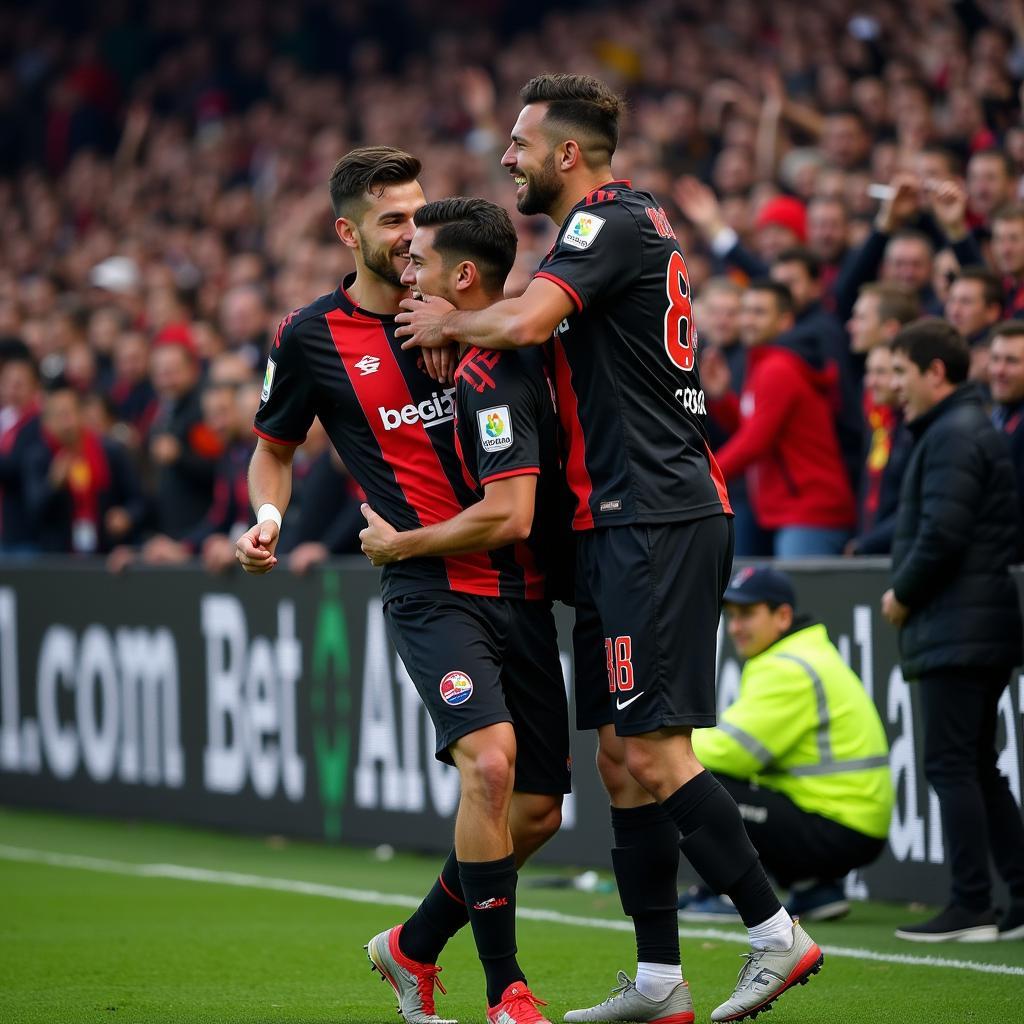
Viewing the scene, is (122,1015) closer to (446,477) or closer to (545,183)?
(446,477)

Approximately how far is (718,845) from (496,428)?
48.8 inches

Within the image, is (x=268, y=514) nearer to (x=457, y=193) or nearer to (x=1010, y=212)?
(x=1010, y=212)

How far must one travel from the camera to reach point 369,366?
5461mm

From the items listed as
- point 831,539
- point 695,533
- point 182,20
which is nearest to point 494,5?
point 182,20

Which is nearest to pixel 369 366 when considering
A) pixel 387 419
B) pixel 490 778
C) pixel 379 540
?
pixel 387 419

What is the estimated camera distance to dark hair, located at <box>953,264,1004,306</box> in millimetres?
8359

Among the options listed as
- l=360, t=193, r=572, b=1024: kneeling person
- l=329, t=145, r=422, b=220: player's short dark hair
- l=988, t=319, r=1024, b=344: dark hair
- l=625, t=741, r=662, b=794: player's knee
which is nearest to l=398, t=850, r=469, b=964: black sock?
l=360, t=193, r=572, b=1024: kneeling person

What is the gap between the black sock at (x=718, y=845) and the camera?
5012 mm

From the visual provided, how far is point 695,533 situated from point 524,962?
2.10 m

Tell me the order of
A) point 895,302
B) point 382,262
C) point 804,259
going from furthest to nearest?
point 804,259
point 895,302
point 382,262

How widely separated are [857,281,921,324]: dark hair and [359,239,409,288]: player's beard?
3779mm

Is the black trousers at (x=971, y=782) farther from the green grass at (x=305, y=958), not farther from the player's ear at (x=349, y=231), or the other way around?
the player's ear at (x=349, y=231)

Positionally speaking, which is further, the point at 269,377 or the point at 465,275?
the point at 269,377

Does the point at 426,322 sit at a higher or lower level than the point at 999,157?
lower
